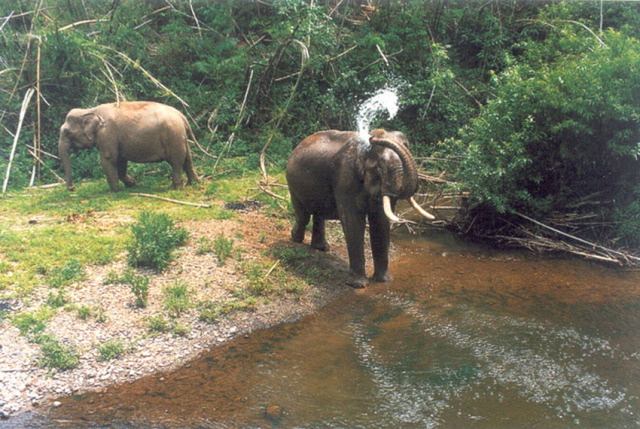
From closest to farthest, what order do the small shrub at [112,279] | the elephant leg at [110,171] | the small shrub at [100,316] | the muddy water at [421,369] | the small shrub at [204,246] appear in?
the muddy water at [421,369] → the small shrub at [100,316] → the small shrub at [112,279] → the small shrub at [204,246] → the elephant leg at [110,171]

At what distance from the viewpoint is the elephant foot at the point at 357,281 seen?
6797mm

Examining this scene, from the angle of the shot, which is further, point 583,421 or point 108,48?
point 108,48

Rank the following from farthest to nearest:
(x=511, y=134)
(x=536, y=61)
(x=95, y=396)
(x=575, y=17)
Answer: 1. (x=575, y=17)
2. (x=536, y=61)
3. (x=511, y=134)
4. (x=95, y=396)

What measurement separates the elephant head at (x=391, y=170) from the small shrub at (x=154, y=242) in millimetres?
2807

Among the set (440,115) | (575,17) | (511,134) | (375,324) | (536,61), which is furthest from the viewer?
(440,115)

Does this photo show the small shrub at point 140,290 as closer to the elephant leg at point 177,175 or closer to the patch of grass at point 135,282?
the patch of grass at point 135,282

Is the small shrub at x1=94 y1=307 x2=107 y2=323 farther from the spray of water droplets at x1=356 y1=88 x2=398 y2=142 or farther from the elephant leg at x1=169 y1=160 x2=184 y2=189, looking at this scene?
the spray of water droplets at x1=356 y1=88 x2=398 y2=142

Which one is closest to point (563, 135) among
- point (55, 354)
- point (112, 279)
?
point (112, 279)

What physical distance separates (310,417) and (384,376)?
0.93 meters

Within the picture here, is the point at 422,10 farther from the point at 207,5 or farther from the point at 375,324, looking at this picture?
the point at 375,324

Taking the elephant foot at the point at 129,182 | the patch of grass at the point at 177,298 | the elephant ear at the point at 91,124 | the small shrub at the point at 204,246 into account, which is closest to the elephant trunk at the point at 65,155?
the elephant ear at the point at 91,124

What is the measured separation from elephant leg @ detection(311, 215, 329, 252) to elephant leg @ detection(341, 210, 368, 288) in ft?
3.41

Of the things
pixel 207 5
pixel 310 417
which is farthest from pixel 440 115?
pixel 310 417

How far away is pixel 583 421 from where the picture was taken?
4047 mm
